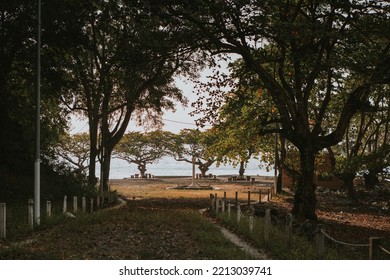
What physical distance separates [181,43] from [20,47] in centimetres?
857

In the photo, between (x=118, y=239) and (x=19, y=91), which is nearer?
(x=118, y=239)

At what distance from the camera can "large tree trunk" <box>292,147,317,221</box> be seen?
20.6 metres

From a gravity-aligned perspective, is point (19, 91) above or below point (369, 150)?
above

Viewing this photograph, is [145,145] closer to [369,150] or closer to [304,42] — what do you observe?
[369,150]

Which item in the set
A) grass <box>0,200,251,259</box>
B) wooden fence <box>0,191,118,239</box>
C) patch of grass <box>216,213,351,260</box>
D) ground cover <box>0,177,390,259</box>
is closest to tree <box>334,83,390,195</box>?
ground cover <box>0,177,390,259</box>

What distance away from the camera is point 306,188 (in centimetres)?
2083

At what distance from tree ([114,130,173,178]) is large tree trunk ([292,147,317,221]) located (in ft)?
162

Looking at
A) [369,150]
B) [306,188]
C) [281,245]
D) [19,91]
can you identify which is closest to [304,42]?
[306,188]

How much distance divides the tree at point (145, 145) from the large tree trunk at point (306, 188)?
162 ft

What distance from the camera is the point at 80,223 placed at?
52.7 ft

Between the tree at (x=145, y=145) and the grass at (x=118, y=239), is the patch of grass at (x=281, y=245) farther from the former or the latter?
the tree at (x=145, y=145)

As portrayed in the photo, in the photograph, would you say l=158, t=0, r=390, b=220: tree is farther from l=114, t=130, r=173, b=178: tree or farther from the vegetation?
l=114, t=130, r=173, b=178: tree

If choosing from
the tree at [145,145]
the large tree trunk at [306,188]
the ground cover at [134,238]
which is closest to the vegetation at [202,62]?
the large tree trunk at [306,188]

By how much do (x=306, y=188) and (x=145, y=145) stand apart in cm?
5204
